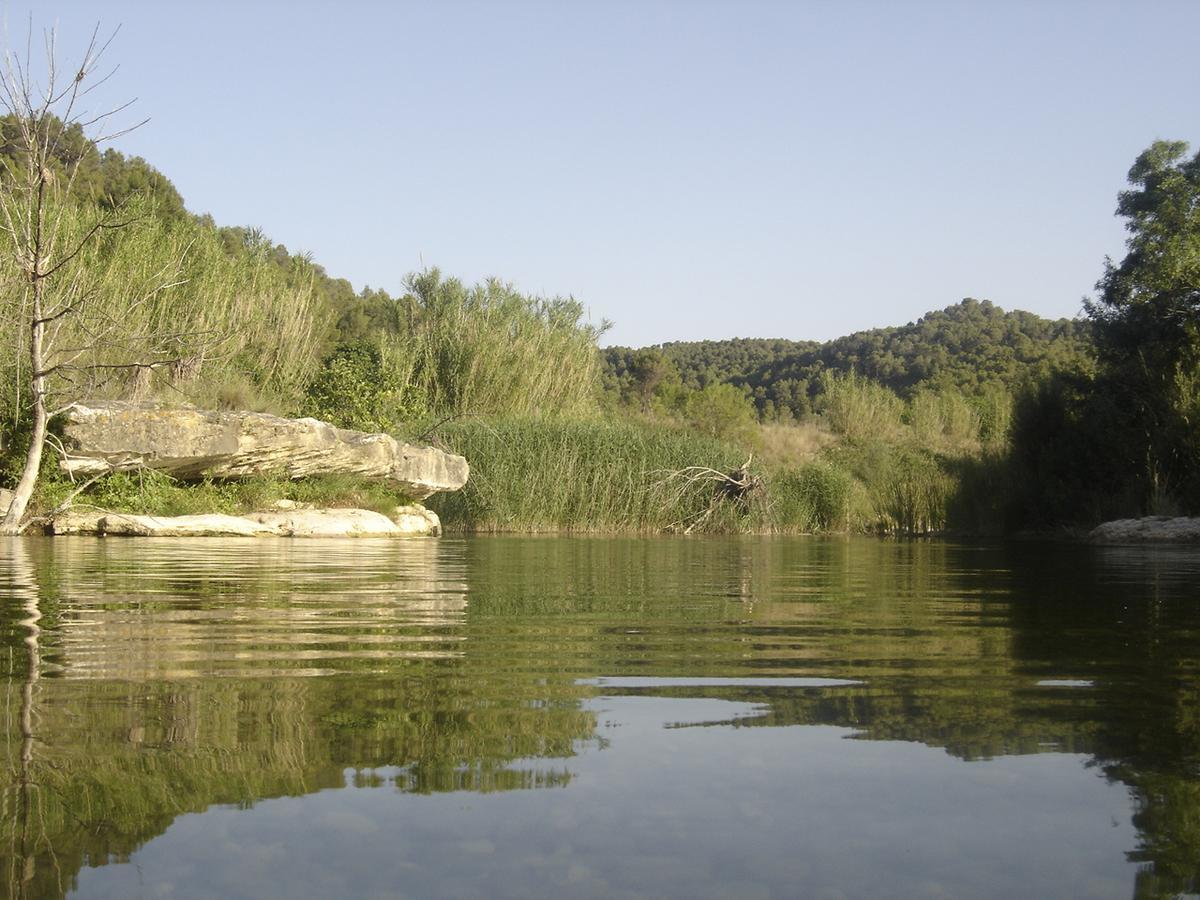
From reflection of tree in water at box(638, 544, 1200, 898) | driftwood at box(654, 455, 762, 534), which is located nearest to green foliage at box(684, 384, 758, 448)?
driftwood at box(654, 455, 762, 534)

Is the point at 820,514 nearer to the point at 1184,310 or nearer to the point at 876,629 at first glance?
the point at 1184,310

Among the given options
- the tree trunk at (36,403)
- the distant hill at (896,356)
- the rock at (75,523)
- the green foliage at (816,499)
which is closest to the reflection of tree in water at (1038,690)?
the tree trunk at (36,403)

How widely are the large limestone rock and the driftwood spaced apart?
551 cm

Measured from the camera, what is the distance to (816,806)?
1815 millimetres

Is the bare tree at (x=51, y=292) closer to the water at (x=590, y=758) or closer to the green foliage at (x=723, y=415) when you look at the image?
the water at (x=590, y=758)

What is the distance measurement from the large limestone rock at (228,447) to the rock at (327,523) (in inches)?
44.8

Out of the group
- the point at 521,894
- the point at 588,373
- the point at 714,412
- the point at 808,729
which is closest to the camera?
the point at 521,894

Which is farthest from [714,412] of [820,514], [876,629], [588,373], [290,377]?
[876,629]

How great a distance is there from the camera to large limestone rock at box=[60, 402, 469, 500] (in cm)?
1697

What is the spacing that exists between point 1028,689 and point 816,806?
56.4 inches

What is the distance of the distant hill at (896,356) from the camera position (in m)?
59.2

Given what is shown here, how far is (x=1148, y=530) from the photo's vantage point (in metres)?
19.8

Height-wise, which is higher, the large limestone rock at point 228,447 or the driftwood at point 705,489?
the large limestone rock at point 228,447

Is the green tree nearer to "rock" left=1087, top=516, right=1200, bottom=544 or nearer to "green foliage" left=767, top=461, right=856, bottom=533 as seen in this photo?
"rock" left=1087, top=516, right=1200, bottom=544
